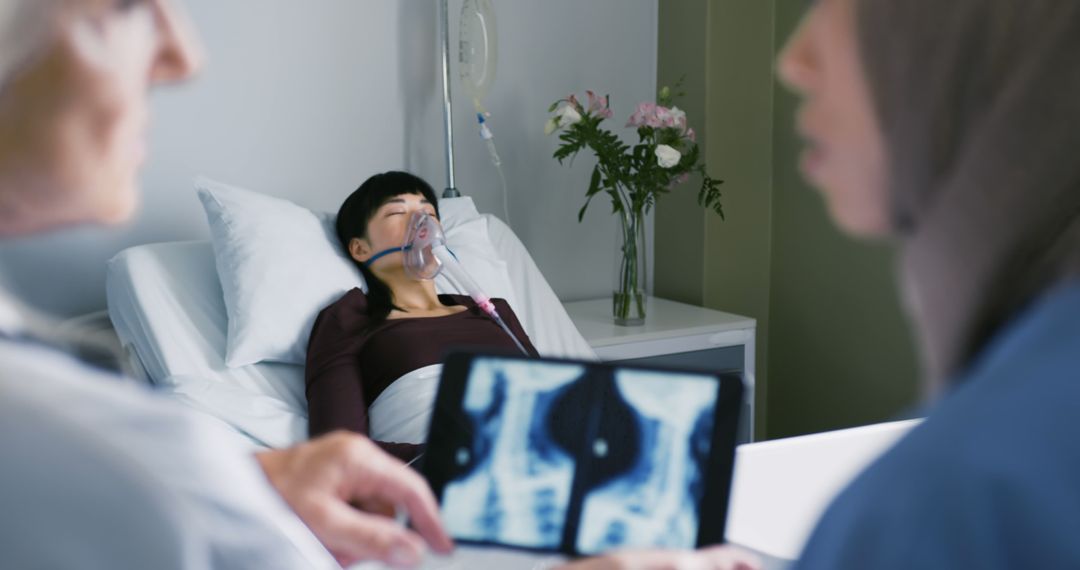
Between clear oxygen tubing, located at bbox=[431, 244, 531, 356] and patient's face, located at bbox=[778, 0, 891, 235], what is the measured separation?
5.13 ft

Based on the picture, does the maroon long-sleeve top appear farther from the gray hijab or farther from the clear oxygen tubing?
the gray hijab

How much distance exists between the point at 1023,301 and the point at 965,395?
10 centimetres

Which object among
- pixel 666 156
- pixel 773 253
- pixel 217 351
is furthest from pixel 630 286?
pixel 217 351

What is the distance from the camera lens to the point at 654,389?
2.67 ft

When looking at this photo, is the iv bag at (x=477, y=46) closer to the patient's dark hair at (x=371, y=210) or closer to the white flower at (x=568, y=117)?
the white flower at (x=568, y=117)

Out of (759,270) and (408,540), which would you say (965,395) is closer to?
(408,540)

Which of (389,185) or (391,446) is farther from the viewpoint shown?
(389,185)

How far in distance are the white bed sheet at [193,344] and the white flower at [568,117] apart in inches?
38.3

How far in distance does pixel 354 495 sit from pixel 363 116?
2063 mm

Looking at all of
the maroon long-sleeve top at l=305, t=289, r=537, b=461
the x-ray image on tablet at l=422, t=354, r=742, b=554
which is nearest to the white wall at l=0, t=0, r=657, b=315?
the maroon long-sleeve top at l=305, t=289, r=537, b=461

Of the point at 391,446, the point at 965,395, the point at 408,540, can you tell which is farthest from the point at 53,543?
the point at 391,446

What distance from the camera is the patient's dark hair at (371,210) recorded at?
7.66ft

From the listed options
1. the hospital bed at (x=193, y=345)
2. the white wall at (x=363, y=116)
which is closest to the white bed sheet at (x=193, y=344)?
the hospital bed at (x=193, y=345)

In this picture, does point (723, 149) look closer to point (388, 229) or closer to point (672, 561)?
point (388, 229)
